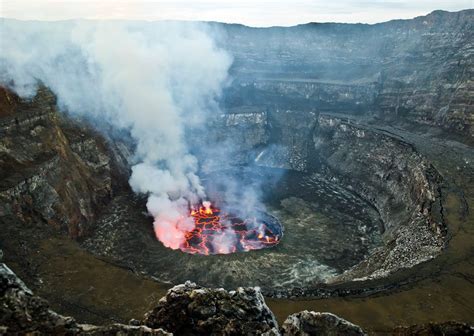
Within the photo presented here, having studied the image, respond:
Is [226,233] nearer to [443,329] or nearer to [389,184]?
[389,184]

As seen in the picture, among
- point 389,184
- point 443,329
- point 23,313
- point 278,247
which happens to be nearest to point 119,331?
point 23,313

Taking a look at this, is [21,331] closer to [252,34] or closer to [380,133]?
[380,133]

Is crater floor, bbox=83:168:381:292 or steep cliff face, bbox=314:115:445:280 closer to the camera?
steep cliff face, bbox=314:115:445:280

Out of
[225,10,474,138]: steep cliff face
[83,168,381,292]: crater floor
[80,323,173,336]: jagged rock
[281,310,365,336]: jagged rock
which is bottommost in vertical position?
[83,168,381,292]: crater floor

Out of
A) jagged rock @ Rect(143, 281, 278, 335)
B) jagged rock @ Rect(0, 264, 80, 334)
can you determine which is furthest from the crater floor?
jagged rock @ Rect(0, 264, 80, 334)

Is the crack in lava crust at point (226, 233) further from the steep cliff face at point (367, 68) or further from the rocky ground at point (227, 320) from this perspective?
the steep cliff face at point (367, 68)

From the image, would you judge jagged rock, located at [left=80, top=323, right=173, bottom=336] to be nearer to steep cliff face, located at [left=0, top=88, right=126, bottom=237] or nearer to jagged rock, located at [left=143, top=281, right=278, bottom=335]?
jagged rock, located at [left=143, top=281, right=278, bottom=335]
